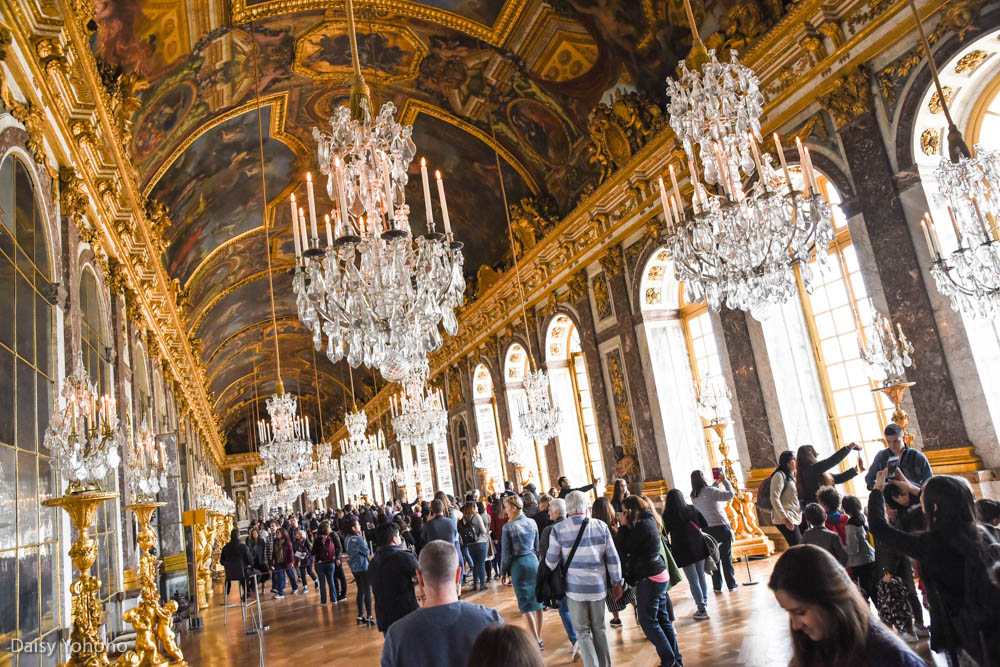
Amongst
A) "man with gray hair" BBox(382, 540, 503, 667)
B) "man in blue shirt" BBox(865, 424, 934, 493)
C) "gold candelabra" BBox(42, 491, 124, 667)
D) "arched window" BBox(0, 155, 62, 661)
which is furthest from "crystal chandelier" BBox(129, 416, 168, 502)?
"man in blue shirt" BBox(865, 424, 934, 493)

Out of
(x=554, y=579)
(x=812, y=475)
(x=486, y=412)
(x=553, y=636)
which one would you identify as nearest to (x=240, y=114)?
(x=486, y=412)

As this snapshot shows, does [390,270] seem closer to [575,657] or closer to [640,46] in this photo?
[575,657]

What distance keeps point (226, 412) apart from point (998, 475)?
145ft

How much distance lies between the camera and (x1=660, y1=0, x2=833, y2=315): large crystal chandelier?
491cm

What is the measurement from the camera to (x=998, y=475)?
6.64m

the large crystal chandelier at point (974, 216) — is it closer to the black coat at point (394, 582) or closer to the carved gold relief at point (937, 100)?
the carved gold relief at point (937, 100)

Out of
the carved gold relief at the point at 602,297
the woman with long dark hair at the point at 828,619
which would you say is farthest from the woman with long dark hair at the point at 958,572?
the carved gold relief at the point at 602,297

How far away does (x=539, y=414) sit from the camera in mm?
12367

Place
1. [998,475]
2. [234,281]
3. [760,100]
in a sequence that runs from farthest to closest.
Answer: [234,281]
[998,475]
[760,100]

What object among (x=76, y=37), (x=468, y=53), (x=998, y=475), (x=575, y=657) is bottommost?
(x=575, y=657)

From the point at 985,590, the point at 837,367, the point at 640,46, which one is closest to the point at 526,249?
the point at 640,46

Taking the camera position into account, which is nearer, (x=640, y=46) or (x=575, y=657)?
(x=575, y=657)

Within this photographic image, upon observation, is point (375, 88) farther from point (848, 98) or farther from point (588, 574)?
point (588, 574)

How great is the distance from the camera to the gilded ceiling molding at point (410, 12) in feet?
36.0
